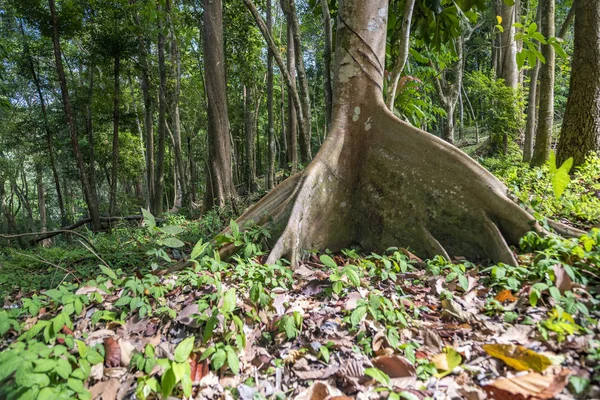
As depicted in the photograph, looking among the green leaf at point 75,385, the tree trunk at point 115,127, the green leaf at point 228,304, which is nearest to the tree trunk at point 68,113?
the tree trunk at point 115,127

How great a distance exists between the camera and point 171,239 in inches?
114

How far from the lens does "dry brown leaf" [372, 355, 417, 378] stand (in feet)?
5.71

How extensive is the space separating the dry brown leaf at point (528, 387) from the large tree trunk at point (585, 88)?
4562 millimetres

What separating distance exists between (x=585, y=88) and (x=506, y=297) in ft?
14.0

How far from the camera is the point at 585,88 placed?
4.78 metres

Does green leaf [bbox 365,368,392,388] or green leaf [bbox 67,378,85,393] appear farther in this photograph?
green leaf [bbox 365,368,392,388]

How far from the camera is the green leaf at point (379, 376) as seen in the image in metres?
1.63

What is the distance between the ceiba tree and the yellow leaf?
1199 millimetres

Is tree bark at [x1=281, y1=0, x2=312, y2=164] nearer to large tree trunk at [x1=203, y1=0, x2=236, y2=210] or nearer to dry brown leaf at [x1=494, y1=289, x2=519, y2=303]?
large tree trunk at [x1=203, y1=0, x2=236, y2=210]

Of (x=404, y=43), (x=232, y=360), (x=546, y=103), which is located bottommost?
(x=232, y=360)


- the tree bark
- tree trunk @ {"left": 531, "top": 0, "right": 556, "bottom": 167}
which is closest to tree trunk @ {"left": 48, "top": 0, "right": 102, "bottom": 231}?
the tree bark

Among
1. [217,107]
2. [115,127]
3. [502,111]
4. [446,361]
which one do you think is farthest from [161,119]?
[446,361]

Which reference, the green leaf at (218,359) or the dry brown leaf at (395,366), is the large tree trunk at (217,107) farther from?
the dry brown leaf at (395,366)

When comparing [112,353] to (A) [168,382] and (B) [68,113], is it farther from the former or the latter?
(B) [68,113]
